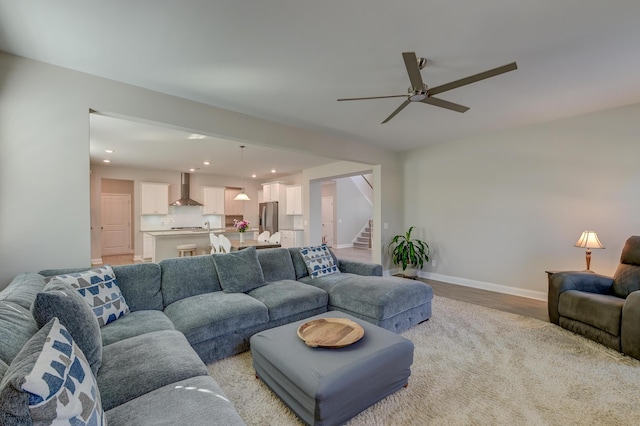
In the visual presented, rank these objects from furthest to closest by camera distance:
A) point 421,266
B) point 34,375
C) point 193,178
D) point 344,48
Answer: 1. point 193,178
2. point 421,266
3. point 344,48
4. point 34,375

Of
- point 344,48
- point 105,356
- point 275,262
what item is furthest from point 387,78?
point 105,356

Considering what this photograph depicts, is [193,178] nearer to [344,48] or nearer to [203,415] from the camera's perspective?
[344,48]

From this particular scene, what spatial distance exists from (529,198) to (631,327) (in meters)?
2.27

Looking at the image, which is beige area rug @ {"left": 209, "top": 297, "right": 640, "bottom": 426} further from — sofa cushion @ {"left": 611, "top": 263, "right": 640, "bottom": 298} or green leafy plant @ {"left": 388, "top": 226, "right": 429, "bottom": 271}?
green leafy plant @ {"left": 388, "top": 226, "right": 429, "bottom": 271}

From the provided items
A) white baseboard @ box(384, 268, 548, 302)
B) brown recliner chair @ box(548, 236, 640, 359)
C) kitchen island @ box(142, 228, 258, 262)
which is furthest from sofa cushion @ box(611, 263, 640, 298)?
kitchen island @ box(142, 228, 258, 262)

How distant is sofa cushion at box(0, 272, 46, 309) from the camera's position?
5.27 feet

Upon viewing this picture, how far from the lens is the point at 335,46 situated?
223cm

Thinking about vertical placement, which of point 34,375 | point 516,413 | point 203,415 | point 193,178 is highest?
point 193,178

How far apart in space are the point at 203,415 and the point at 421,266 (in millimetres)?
5065

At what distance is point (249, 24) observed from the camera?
78.0 inches

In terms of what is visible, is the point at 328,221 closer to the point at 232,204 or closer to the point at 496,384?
the point at 232,204

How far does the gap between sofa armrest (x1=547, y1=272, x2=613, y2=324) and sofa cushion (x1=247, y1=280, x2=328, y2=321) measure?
8.82ft

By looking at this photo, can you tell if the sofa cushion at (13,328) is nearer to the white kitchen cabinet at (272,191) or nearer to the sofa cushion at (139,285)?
the sofa cushion at (139,285)

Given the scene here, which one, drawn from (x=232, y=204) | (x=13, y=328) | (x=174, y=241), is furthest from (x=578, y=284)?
(x=232, y=204)
